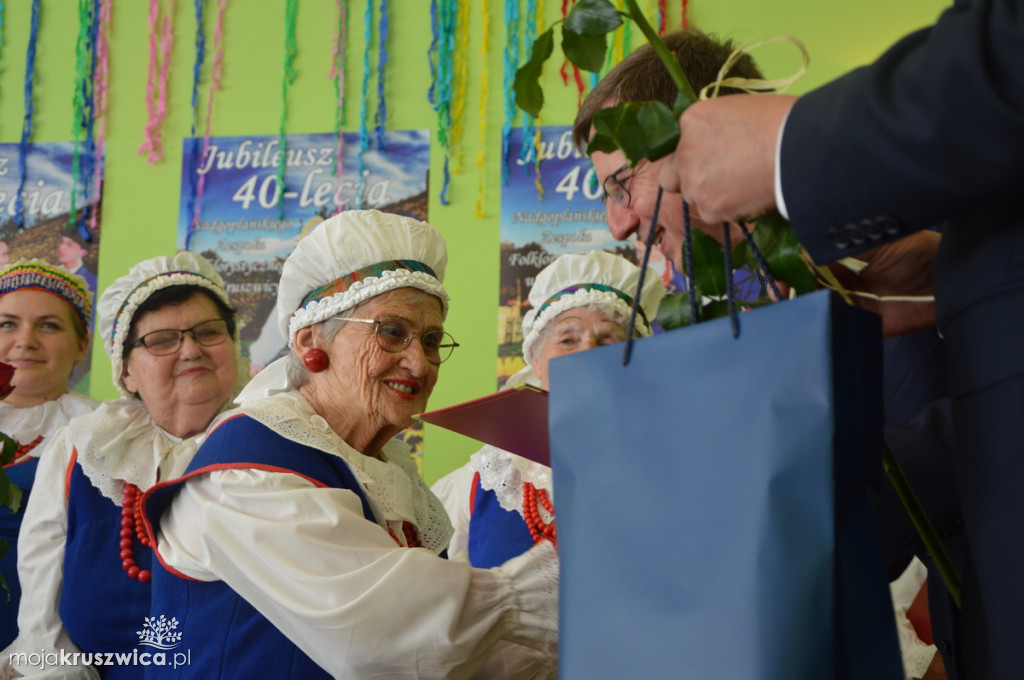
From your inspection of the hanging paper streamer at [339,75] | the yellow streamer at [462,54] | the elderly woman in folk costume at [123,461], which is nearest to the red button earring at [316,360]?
the elderly woman in folk costume at [123,461]

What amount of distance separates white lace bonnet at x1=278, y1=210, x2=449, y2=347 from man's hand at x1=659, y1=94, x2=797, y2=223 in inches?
52.5

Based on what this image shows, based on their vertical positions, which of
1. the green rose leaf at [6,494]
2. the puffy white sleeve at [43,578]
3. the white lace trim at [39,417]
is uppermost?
the white lace trim at [39,417]

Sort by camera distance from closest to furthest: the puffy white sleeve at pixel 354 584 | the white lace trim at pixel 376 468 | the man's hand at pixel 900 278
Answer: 1. the man's hand at pixel 900 278
2. the puffy white sleeve at pixel 354 584
3. the white lace trim at pixel 376 468

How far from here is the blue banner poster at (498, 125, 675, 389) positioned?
4.16 m

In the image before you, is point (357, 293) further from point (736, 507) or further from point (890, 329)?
point (736, 507)

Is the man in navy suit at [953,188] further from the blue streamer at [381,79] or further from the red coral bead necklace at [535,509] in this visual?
the blue streamer at [381,79]

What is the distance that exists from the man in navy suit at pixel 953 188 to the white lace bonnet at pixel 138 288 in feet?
8.62

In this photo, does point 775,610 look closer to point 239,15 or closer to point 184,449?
point 184,449

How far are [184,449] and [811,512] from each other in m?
2.58

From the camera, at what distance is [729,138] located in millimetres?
931

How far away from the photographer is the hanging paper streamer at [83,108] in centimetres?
456

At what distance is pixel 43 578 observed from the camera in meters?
2.72

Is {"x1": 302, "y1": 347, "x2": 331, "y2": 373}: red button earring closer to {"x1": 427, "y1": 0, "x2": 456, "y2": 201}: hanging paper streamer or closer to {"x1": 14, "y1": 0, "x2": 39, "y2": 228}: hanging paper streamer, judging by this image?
{"x1": 427, "y1": 0, "x2": 456, "y2": 201}: hanging paper streamer

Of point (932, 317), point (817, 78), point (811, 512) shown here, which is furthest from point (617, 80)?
point (817, 78)
